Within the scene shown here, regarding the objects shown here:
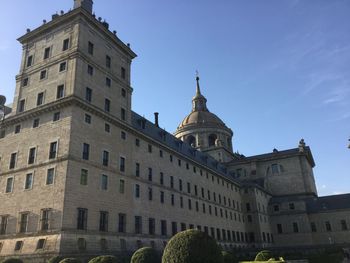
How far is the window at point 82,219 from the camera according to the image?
30.6 metres

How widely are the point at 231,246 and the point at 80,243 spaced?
40.0 metres

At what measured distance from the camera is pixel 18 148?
36.8 m

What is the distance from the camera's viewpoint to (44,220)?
30234 millimetres

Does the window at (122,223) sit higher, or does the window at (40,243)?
the window at (122,223)

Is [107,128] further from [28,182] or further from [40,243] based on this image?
[40,243]

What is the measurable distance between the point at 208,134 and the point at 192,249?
79003 millimetres

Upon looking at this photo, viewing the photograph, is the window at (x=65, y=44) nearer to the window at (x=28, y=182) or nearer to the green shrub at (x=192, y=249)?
the window at (x=28, y=182)

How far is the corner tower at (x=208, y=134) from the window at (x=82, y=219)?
2465 inches

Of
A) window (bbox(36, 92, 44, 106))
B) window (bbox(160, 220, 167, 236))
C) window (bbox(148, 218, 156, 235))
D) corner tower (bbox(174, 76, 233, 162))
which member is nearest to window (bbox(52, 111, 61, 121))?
window (bbox(36, 92, 44, 106))

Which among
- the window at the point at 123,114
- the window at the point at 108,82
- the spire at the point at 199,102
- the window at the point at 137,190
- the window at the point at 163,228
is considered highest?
the spire at the point at 199,102

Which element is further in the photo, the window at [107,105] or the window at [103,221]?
the window at [107,105]

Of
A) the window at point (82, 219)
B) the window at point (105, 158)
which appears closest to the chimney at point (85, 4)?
the window at point (105, 158)

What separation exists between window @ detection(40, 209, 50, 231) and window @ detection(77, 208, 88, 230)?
2.79 metres

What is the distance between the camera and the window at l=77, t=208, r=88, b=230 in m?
30.6
